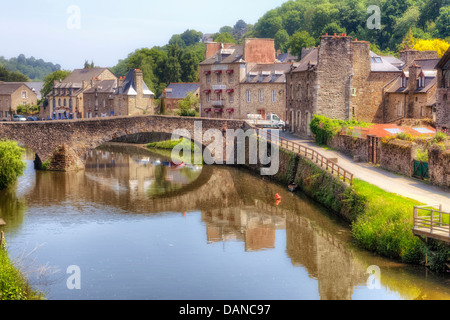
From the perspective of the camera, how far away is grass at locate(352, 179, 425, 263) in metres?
21.2

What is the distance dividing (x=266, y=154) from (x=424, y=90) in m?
10.9

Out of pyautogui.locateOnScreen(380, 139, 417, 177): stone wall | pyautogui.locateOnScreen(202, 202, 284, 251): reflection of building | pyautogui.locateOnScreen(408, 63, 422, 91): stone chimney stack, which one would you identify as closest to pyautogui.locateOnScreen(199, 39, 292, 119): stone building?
pyautogui.locateOnScreen(408, 63, 422, 91): stone chimney stack

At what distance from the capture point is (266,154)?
40875 millimetres

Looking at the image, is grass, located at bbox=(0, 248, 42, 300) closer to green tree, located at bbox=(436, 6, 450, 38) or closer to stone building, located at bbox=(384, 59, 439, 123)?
stone building, located at bbox=(384, 59, 439, 123)

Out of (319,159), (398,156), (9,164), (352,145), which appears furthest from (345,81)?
(9,164)

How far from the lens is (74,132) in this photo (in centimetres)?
4281

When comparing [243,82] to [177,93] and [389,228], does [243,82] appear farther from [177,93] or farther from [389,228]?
[389,228]

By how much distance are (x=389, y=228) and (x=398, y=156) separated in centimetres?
950

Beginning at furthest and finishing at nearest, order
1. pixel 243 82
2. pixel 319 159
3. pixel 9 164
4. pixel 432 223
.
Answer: pixel 243 82 < pixel 9 164 < pixel 319 159 < pixel 432 223

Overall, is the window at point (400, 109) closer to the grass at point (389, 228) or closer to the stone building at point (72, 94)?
the grass at point (389, 228)

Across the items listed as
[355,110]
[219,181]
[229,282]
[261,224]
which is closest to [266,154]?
[219,181]
